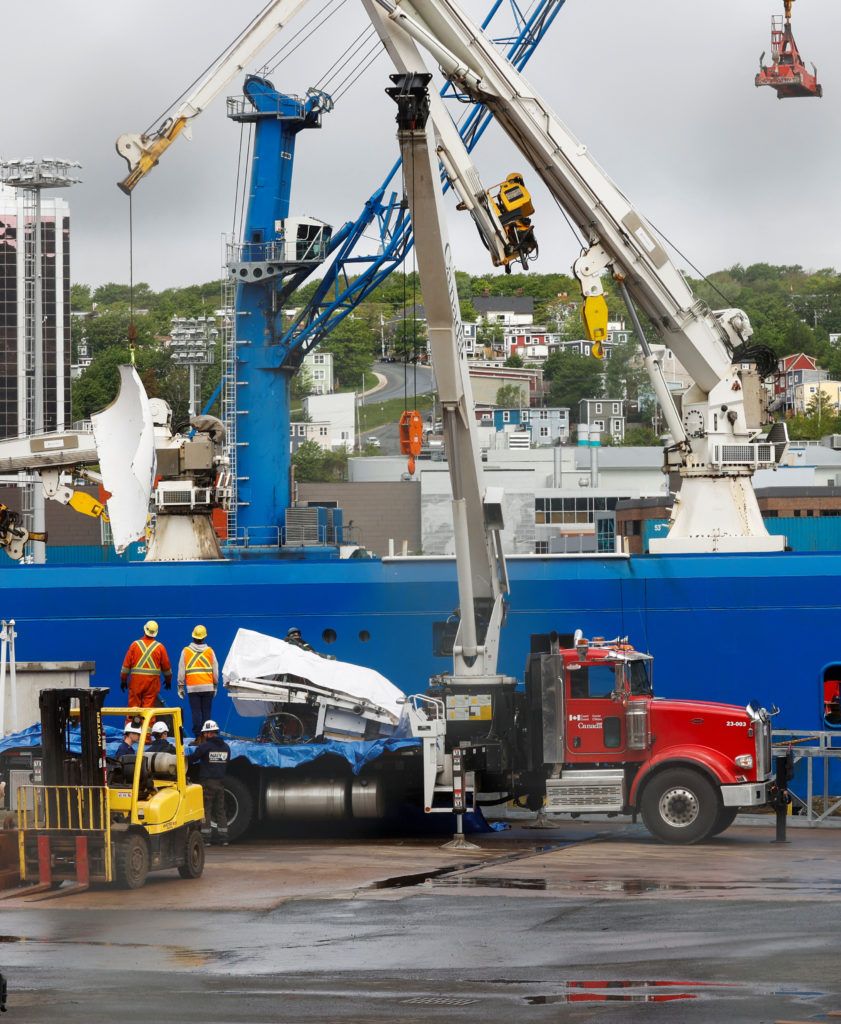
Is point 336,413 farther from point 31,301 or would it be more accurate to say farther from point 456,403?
point 456,403

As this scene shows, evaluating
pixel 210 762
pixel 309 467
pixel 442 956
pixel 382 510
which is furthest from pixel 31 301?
pixel 442 956

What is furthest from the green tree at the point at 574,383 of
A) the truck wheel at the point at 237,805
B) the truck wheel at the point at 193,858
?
the truck wheel at the point at 193,858

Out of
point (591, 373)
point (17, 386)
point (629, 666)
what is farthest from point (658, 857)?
point (591, 373)

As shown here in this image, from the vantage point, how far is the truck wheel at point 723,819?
22.5m

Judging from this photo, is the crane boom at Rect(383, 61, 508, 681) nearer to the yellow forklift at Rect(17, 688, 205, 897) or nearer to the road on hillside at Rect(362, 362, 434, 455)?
the yellow forklift at Rect(17, 688, 205, 897)

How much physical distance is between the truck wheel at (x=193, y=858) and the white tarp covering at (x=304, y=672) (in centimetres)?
501

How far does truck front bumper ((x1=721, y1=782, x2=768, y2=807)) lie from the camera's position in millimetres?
22250

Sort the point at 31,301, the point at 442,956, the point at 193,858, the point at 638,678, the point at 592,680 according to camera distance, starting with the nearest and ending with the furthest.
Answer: the point at 442,956
the point at 193,858
the point at 592,680
the point at 638,678
the point at 31,301

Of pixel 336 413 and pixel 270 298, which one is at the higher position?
pixel 336 413

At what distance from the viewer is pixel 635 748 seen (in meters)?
22.6

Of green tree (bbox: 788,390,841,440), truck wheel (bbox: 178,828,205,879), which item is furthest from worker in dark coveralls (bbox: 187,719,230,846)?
green tree (bbox: 788,390,841,440)

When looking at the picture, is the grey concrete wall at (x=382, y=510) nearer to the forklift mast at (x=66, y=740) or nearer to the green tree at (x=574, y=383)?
the forklift mast at (x=66, y=740)

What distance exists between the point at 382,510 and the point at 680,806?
2257 inches

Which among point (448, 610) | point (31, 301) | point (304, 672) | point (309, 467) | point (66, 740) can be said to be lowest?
point (66, 740)
